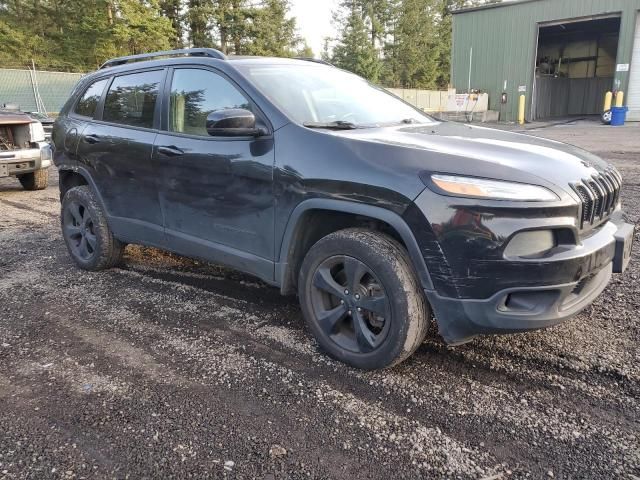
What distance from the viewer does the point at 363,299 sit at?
107 inches

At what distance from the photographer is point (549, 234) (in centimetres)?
232

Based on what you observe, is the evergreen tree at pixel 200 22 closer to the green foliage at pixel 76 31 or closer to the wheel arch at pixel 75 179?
the green foliage at pixel 76 31

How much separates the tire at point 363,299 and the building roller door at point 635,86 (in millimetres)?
25494

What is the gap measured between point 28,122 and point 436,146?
8393 mm

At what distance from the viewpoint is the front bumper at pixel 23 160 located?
8188 mm

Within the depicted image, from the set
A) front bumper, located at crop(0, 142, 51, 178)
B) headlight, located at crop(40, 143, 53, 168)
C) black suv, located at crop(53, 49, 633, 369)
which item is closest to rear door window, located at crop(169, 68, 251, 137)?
black suv, located at crop(53, 49, 633, 369)

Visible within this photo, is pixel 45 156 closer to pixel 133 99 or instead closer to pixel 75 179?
pixel 75 179

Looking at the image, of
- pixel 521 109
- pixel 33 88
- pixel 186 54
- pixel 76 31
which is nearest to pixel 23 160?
pixel 186 54

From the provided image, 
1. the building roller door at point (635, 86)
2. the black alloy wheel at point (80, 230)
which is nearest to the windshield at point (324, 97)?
the black alloy wheel at point (80, 230)

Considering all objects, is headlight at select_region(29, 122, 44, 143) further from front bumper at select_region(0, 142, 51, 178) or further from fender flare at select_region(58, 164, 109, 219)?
fender flare at select_region(58, 164, 109, 219)

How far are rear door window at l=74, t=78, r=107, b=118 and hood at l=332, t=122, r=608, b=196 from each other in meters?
2.75

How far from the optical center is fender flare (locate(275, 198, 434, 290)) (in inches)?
97.3

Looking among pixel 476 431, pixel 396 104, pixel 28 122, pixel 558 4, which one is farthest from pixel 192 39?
pixel 476 431

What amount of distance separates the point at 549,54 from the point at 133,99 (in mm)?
33652
